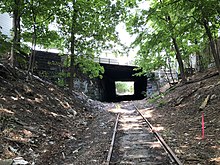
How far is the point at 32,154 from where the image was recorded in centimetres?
591

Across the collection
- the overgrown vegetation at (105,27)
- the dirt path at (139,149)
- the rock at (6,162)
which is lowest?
the dirt path at (139,149)

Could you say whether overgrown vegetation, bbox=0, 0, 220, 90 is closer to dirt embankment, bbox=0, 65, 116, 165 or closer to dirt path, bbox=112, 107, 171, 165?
dirt embankment, bbox=0, 65, 116, 165

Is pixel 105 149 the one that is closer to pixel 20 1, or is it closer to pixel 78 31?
pixel 20 1

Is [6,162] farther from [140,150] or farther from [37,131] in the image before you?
[140,150]

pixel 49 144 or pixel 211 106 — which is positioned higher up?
pixel 211 106

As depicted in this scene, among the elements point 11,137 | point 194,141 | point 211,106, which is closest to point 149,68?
point 211,106

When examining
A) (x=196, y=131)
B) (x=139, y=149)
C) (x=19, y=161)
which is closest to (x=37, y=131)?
(x=19, y=161)

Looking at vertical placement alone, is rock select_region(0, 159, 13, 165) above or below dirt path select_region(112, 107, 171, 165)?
above

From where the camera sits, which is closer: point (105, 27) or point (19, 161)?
point (19, 161)

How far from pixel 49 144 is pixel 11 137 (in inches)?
46.1

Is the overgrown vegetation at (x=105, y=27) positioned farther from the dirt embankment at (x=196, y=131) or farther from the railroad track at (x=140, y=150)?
the railroad track at (x=140, y=150)

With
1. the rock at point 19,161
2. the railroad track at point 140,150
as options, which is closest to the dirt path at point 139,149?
the railroad track at point 140,150

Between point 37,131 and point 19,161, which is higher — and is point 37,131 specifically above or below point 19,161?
above

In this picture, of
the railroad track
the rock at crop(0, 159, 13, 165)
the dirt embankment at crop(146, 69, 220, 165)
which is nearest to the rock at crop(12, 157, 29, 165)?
the rock at crop(0, 159, 13, 165)
